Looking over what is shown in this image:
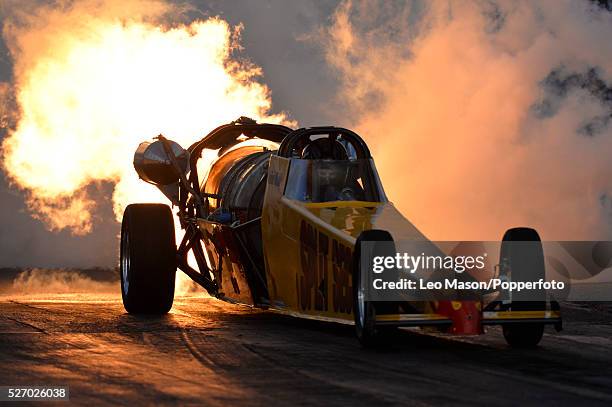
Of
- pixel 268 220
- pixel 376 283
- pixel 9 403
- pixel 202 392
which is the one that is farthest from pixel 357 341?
pixel 9 403

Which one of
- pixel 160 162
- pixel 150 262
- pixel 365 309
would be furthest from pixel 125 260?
pixel 365 309

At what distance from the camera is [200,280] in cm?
2112

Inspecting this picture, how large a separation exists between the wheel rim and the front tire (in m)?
0.02

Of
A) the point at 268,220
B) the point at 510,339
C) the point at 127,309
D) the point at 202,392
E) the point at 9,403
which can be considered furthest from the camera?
the point at 127,309

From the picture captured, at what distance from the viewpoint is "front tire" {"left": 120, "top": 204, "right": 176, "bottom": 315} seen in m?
19.7

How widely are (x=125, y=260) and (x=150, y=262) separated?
1.19 meters

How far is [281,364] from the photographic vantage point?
41.4 feet

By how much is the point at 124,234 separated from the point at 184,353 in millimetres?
7718

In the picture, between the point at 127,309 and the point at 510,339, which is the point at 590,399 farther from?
the point at 127,309

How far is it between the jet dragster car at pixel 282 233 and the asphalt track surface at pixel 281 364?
0.43 metres

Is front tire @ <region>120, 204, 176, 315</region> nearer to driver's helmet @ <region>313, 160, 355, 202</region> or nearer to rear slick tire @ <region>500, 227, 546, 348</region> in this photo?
driver's helmet @ <region>313, 160, 355, 202</region>

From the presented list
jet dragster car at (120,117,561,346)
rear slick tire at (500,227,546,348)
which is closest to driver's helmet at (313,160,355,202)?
jet dragster car at (120,117,561,346)

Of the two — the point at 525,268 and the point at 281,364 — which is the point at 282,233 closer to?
the point at 525,268

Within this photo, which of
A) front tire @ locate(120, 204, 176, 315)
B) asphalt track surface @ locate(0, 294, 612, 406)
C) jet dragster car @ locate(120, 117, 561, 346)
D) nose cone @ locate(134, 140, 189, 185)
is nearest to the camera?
asphalt track surface @ locate(0, 294, 612, 406)
